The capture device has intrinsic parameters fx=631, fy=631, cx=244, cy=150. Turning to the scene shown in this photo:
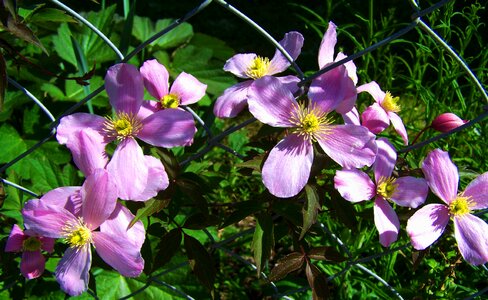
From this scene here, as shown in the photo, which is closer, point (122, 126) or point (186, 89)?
point (122, 126)

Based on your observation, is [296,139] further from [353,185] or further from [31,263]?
[31,263]

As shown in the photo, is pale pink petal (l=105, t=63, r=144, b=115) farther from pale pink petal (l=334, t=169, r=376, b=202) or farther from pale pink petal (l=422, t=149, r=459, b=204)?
pale pink petal (l=422, t=149, r=459, b=204)

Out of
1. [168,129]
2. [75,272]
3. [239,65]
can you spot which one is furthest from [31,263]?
[239,65]

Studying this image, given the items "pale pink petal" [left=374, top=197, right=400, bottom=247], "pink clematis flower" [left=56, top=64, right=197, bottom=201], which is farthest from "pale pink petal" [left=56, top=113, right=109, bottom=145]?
"pale pink petal" [left=374, top=197, right=400, bottom=247]

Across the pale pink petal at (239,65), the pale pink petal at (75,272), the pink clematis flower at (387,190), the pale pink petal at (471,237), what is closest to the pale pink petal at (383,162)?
the pink clematis flower at (387,190)

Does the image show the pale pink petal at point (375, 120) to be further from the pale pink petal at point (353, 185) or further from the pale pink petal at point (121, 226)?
the pale pink petal at point (121, 226)

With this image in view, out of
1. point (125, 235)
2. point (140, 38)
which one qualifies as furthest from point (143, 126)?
point (140, 38)
